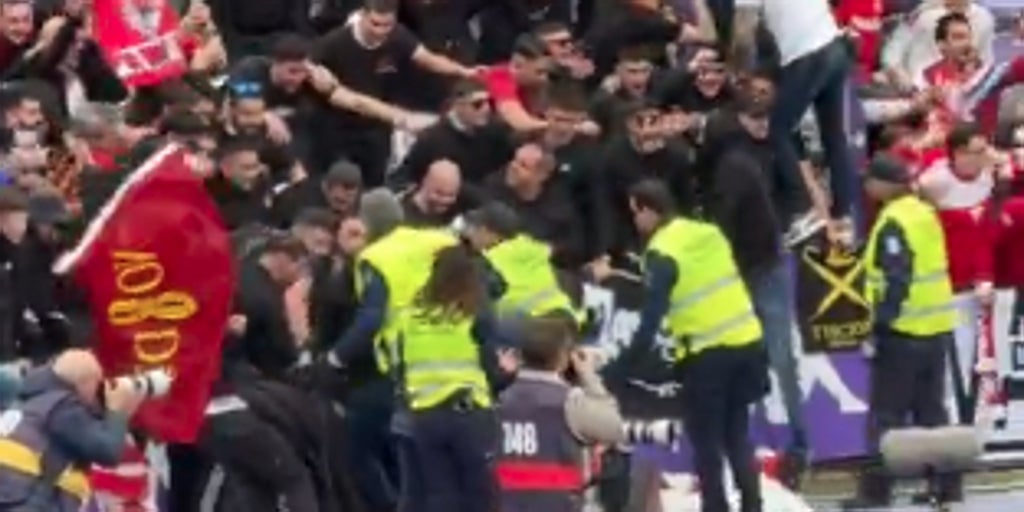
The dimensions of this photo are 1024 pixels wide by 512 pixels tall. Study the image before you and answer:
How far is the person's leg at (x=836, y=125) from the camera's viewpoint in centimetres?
2248

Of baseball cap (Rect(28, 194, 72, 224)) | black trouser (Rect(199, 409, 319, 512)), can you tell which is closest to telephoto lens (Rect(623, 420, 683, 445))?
black trouser (Rect(199, 409, 319, 512))

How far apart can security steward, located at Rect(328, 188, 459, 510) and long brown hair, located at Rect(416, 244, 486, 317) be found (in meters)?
0.18

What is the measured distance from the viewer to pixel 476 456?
1888cm

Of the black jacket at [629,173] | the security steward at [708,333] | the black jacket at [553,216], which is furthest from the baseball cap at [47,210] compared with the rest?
the black jacket at [629,173]

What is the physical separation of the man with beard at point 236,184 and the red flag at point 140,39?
29.2 inches

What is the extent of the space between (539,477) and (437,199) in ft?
8.64

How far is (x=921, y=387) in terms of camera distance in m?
22.0

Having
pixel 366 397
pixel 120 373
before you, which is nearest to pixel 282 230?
pixel 366 397

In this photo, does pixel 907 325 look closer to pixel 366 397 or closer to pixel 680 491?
pixel 680 491

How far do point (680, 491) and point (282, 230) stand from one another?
112 inches

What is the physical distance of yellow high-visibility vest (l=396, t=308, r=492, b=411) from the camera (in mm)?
18875

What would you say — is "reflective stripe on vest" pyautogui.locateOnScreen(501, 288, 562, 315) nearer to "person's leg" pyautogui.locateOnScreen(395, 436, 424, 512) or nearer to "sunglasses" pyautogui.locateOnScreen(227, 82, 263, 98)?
"person's leg" pyautogui.locateOnScreen(395, 436, 424, 512)

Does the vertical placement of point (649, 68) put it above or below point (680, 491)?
above

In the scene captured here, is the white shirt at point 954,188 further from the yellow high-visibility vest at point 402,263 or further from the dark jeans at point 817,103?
the yellow high-visibility vest at point 402,263
